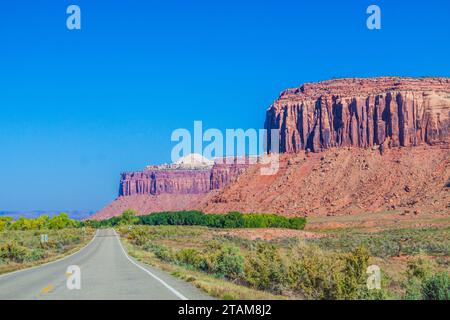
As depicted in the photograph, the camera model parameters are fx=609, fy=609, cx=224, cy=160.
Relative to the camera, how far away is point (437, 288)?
17.8m

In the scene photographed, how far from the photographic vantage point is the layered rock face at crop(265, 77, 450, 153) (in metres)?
120

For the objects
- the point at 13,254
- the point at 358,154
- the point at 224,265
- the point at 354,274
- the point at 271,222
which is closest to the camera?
the point at 354,274

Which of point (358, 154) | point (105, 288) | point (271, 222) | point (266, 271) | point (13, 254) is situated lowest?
point (271, 222)

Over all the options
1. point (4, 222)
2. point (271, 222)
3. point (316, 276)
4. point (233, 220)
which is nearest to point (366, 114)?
point (233, 220)

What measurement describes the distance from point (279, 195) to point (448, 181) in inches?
1367

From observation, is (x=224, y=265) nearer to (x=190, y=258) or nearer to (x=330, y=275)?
(x=190, y=258)

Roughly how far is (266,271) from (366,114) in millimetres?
111495

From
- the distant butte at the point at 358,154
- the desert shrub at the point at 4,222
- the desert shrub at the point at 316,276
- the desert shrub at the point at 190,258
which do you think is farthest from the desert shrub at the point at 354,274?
the desert shrub at the point at 4,222

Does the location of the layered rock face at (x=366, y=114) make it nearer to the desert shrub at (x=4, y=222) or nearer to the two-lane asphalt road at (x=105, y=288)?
the desert shrub at (x=4, y=222)

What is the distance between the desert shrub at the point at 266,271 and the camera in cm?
2064

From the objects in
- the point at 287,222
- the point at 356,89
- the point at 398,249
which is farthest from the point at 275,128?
the point at 398,249

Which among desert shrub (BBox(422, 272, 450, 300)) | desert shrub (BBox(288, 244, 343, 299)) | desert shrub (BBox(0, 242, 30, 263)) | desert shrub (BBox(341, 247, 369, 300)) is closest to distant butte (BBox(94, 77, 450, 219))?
desert shrub (BBox(0, 242, 30, 263))

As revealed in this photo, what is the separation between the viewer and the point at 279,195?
124812 millimetres
